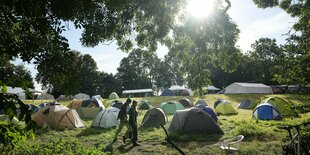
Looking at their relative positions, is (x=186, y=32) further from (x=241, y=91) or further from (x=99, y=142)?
(x=241, y=91)

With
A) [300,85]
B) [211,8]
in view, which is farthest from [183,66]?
[300,85]

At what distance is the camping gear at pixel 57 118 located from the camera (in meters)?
16.4

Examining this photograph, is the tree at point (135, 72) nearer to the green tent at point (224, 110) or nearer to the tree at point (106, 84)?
the tree at point (106, 84)

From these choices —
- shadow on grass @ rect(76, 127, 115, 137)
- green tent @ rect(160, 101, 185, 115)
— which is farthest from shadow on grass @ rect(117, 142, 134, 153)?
green tent @ rect(160, 101, 185, 115)

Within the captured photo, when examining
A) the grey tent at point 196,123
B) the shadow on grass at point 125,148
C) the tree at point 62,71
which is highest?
the tree at point 62,71

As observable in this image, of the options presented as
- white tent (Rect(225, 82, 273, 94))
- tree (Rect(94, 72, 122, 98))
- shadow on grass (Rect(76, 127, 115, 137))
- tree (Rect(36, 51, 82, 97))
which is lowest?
shadow on grass (Rect(76, 127, 115, 137))

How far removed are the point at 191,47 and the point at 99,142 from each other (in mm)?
6074

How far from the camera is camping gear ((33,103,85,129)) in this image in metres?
16.4

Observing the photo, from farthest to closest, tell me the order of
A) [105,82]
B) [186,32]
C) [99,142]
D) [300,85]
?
1. [105,82]
2. [99,142]
3. [186,32]
4. [300,85]

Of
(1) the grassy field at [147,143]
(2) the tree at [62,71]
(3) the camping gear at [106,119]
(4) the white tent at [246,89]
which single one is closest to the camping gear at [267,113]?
(1) the grassy field at [147,143]

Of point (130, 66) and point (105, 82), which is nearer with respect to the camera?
point (105, 82)

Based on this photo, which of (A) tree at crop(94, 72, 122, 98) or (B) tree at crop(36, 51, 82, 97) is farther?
(A) tree at crop(94, 72, 122, 98)

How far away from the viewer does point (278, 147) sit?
10.5 meters

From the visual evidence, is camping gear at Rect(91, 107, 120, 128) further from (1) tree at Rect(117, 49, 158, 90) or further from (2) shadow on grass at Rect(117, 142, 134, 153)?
(1) tree at Rect(117, 49, 158, 90)
